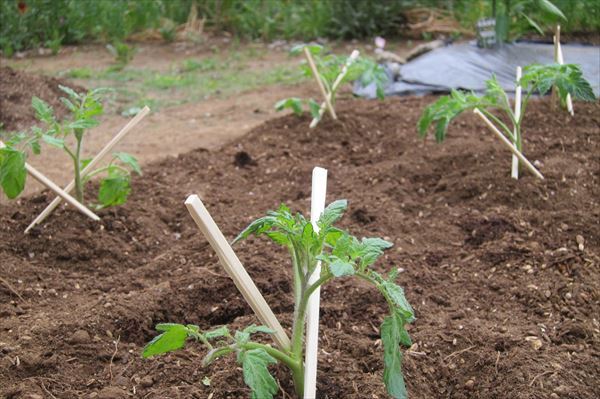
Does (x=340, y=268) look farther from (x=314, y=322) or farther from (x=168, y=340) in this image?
(x=168, y=340)

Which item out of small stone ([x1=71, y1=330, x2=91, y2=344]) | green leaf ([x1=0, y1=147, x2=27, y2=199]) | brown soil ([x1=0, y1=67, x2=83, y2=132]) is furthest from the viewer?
brown soil ([x1=0, y1=67, x2=83, y2=132])

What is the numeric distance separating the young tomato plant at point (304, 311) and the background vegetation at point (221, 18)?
20.1 feet

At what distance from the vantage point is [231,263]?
2.28 metres

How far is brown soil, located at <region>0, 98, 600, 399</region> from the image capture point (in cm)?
269

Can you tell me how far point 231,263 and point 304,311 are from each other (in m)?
0.27

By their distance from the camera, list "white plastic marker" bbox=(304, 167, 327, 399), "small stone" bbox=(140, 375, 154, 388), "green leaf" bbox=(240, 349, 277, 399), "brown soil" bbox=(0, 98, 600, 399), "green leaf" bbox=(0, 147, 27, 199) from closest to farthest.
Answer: "green leaf" bbox=(240, 349, 277, 399) < "white plastic marker" bbox=(304, 167, 327, 399) < "small stone" bbox=(140, 375, 154, 388) < "brown soil" bbox=(0, 98, 600, 399) < "green leaf" bbox=(0, 147, 27, 199)

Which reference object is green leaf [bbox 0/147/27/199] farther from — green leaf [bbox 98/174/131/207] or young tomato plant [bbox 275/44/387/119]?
young tomato plant [bbox 275/44/387/119]

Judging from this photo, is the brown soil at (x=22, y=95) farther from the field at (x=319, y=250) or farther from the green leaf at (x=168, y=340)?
the green leaf at (x=168, y=340)

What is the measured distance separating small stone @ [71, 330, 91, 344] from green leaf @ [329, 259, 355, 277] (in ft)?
3.78

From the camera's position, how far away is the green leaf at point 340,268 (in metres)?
2.08

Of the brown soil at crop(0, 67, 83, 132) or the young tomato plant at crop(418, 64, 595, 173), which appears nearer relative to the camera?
the young tomato plant at crop(418, 64, 595, 173)

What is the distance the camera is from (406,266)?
3.49 metres

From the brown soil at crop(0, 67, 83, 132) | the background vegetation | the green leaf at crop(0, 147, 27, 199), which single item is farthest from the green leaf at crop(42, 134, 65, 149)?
the background vegetation

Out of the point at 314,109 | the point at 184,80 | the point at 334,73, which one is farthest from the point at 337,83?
the point at 184,80
